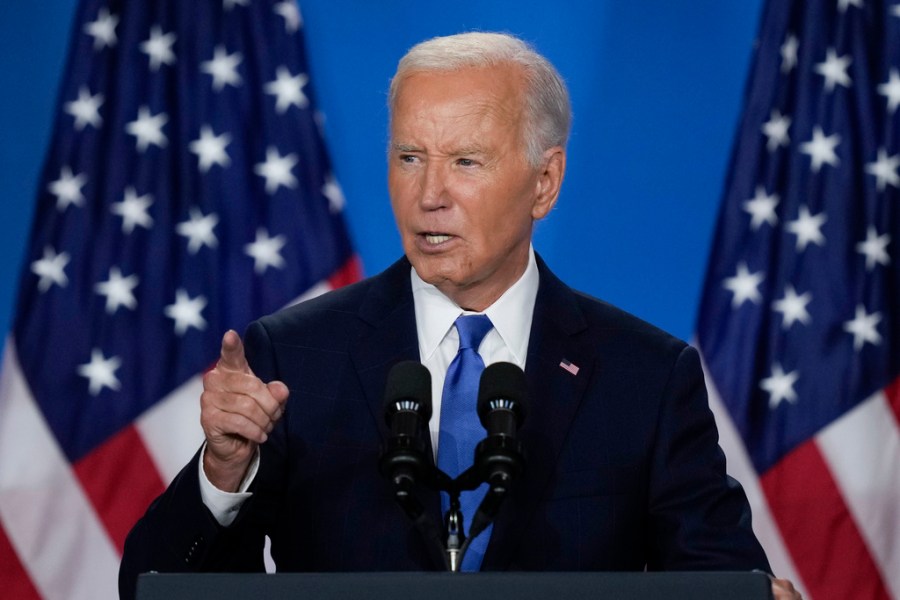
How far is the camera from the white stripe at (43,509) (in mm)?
3432

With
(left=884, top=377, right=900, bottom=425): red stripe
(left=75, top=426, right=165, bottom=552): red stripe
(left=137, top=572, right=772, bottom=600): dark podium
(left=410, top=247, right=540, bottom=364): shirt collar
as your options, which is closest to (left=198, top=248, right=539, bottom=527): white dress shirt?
(left=410, top=247, right=540, bottom=364): shirt collar

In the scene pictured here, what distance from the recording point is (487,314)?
2199mm

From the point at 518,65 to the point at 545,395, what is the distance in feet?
1.81

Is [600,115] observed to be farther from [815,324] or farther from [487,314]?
[487,314]

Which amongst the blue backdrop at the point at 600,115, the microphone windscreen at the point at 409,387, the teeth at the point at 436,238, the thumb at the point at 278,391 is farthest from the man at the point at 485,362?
the blue backdrop at the point at 600,115

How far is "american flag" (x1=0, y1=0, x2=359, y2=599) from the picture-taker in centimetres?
345

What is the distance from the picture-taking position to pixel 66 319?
11.4 ft

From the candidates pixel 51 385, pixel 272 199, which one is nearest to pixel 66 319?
pixel 51 385

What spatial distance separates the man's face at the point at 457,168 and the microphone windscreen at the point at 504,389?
0.51 m

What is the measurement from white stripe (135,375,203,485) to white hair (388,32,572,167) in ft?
5.01

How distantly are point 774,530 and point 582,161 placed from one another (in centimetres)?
115

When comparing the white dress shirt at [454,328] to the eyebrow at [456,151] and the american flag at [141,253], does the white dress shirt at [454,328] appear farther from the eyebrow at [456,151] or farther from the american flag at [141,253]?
the american flag at [141,253]

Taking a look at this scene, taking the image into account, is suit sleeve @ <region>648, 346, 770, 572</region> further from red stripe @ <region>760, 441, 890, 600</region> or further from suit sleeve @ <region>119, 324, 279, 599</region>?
red stripe @ <region>760, 441, 890, 600</region>

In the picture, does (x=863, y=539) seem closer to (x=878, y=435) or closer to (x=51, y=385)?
(x=878, y=435)
